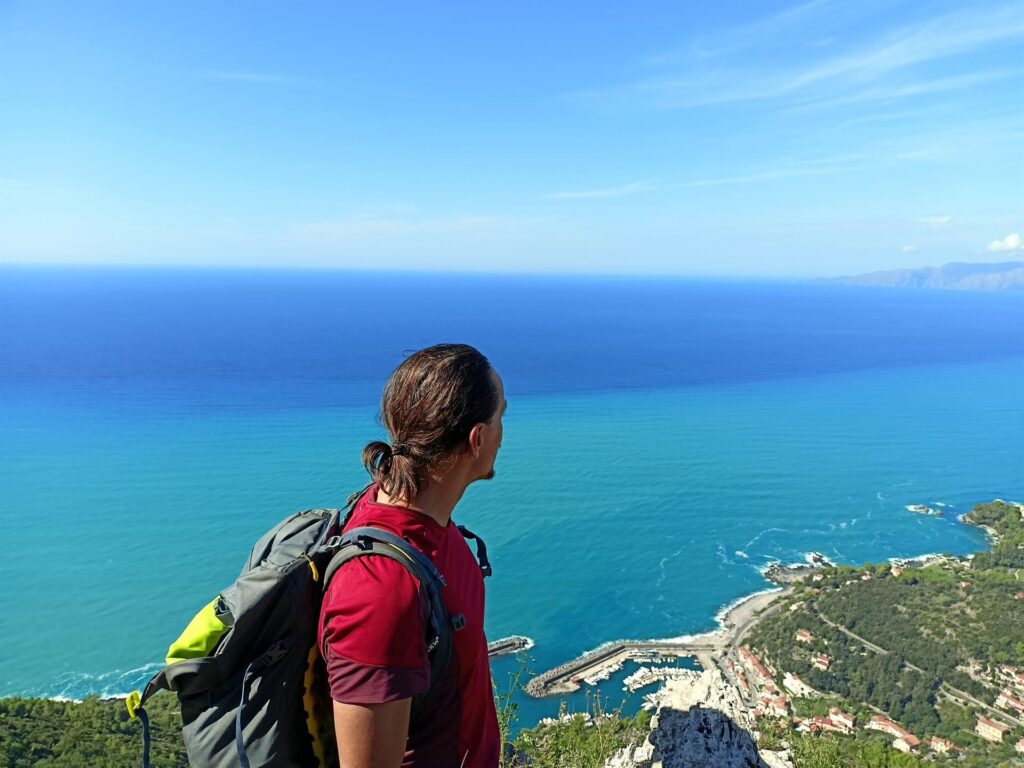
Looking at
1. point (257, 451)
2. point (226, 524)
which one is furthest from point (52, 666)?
point (257, 451)

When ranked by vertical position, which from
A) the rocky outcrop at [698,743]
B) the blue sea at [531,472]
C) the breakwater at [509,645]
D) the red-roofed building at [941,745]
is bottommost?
the red-roofed building at [941,745]

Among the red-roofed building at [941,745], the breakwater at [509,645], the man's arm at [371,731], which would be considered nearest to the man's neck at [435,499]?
the man's arm at [371,731]

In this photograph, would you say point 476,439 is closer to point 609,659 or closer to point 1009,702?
point 609,659

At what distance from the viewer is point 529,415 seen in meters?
38.1

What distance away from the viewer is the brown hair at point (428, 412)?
120 cm

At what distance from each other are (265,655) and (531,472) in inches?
1094

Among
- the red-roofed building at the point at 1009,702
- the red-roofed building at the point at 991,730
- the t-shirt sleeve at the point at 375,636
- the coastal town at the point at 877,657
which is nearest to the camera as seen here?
the t-shirt sleeve at the point at 375,636

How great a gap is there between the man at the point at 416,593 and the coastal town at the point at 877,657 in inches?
509

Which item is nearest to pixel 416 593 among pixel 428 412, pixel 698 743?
pixel 428 412

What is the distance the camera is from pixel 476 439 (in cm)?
123

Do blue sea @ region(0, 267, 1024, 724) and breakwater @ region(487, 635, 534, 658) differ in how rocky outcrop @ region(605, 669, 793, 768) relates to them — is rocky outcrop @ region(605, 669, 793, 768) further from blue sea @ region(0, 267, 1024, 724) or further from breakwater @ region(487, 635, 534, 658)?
breakwater @ region(487, 635, 534, 658)

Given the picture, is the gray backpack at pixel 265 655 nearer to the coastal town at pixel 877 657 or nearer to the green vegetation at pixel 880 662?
the green vegetation at pixel 880 662

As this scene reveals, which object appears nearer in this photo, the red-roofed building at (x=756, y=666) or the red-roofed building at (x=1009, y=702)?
the red-roofed building at (x=1009, y=702)

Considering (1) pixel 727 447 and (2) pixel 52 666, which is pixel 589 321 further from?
(2) pixel 52 666
